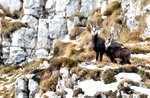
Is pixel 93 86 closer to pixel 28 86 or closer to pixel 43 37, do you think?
pixel 28 86

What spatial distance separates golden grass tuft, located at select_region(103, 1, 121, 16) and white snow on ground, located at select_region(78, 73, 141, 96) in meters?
53.4

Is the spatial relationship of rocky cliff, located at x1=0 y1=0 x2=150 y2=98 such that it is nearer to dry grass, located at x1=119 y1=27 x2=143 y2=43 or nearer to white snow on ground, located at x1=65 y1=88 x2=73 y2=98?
dry grass, located at x1=119 y1=27 x2=143 y2=43

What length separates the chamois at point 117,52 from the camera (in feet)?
120

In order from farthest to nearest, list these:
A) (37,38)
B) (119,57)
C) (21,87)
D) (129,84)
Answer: (37,38) < (21,87) < (119,57) < (129,84)

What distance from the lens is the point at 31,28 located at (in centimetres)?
11975

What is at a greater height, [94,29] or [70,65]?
[94,29]

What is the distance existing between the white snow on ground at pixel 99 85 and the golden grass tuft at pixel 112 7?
53.4 m

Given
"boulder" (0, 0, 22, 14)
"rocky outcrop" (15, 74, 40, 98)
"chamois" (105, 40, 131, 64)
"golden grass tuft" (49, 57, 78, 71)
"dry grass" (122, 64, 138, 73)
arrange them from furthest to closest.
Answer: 1. "boulder" (0, 0, 22, 14)
2. "rocky outcrop" (15, 74, 40, 98)
3. "golden grass tuft" (49, 57, 78, 71)
4. "chamois" (105, 40, 131, 64)
5. "dry grass" (122, 64, 138, 73)

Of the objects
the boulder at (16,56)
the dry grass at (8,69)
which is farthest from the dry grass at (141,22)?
the boulder at (16,56)

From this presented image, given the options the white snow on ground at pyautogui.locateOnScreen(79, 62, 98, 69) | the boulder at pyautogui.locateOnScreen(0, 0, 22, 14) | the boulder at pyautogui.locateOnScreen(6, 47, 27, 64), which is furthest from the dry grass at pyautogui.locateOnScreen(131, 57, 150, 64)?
the boulder at pyautogui.locateOnScreen(0, 0, 22, 14)

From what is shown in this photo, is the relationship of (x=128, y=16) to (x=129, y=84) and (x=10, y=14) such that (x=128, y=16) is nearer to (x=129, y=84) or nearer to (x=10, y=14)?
(x=129, y=84)

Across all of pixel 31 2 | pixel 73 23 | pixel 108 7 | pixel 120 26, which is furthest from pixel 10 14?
pixel 120 26

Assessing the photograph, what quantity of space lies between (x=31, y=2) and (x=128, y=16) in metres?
56.7

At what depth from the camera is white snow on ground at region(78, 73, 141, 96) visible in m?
32.1
